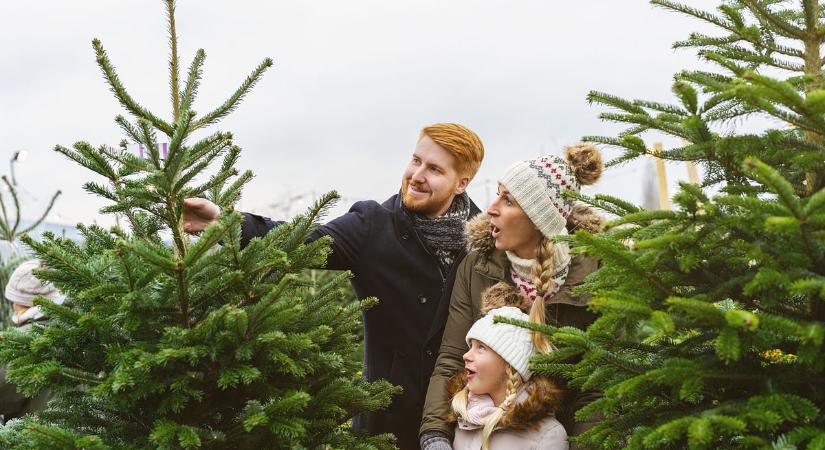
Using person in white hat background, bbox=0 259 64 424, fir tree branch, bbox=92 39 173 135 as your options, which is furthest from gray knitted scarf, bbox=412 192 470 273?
person in white hat background, bbox=0 259 64 424

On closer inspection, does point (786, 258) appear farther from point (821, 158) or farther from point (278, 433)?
point (278, 433)

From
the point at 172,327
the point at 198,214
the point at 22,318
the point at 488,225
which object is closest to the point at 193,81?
the point at 198,214

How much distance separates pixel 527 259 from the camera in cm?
342

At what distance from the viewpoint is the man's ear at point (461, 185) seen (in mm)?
4023

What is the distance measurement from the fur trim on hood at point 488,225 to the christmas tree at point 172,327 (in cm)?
89

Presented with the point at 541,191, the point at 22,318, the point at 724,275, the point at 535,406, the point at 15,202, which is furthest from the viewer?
the point at 15,202

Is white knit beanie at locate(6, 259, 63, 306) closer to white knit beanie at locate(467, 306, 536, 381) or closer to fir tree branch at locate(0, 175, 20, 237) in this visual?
white knit beanie at locate(467, 306, 536, 381)

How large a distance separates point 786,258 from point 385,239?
2.11 metres

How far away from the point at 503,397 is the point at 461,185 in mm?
1196

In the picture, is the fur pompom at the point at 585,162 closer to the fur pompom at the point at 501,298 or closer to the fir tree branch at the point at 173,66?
the fur pompom at the point at 501,298

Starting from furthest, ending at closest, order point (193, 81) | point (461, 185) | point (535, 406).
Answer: point (461, 185) → point (535, 406) → point (193, 81)

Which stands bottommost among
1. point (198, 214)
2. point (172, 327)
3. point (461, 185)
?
point (172, 327)

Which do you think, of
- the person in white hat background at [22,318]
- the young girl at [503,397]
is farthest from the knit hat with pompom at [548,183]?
the person in white hat background at [22,318]

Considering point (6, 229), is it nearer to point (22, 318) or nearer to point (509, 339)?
point (22, 318)
